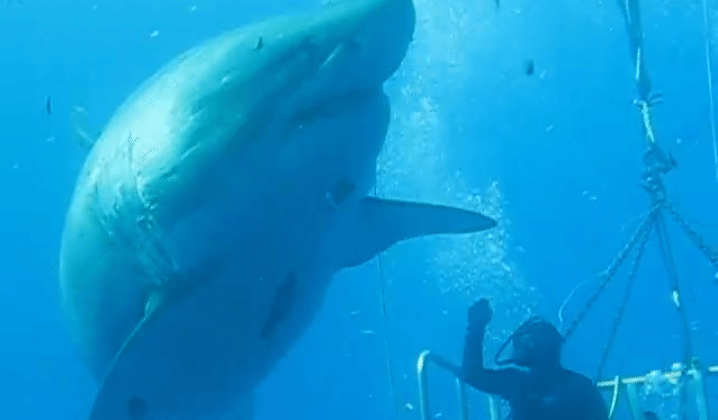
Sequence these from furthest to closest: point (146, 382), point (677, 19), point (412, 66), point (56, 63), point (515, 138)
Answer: point (515, 138), point (677, 19), point (56, 63), point (412, 66), point (146, 382)

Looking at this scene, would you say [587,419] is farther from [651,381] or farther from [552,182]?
[552,182]

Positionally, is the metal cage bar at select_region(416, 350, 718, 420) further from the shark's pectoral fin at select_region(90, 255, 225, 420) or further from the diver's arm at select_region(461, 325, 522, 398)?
the shark's pectoral fin at select_region(90, 255, 225, 420)

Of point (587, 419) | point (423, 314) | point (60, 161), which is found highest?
point (60, 161)

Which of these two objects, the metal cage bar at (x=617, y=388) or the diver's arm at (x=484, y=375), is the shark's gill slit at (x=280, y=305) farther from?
the metal cage bar at (x=617, y=388)

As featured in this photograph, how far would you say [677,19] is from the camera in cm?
Answer: 4441

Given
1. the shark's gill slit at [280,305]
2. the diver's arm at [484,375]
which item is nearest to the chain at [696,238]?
the diver's arm at [484,375]

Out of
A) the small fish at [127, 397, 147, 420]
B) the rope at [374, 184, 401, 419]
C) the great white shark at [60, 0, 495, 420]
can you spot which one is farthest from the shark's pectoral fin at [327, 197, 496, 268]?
the small fish at [127, 397, 147, 420]

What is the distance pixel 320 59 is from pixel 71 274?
1598 mm

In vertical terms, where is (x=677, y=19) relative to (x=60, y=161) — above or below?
below

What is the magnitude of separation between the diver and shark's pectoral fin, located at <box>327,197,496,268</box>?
595mm

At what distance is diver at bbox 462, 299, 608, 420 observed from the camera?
14.8 feet

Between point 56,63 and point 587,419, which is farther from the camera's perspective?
point 56,63

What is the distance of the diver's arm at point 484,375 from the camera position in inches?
186

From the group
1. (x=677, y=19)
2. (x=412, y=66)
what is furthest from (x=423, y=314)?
(x=412, y=66)
